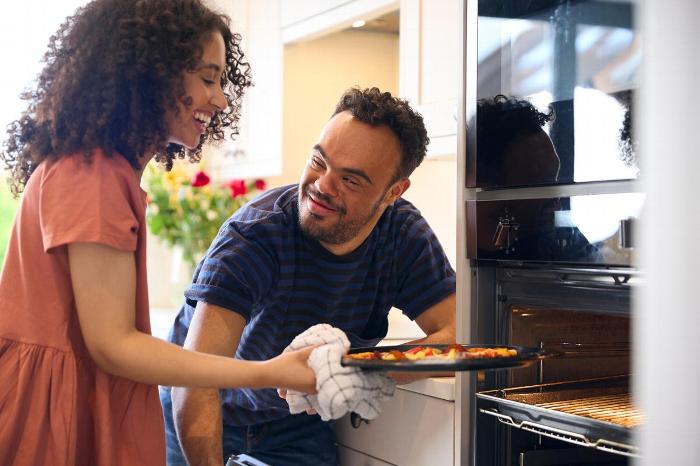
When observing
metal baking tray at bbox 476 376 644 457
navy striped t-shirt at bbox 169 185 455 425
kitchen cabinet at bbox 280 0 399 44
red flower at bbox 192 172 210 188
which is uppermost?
kitchen cabinet at bbox 280 0 399 44

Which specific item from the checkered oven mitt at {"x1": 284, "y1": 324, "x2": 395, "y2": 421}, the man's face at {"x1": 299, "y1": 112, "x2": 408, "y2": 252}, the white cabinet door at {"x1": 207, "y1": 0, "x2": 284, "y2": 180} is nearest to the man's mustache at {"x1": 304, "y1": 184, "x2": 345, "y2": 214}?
the man's face at {"x1": 299, "y1": 112, "x2": 408, "y2": 252}

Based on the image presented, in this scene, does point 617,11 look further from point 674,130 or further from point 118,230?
A: point 118,230

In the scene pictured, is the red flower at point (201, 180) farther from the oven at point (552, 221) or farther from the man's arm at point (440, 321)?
the oven at point (552, 221)

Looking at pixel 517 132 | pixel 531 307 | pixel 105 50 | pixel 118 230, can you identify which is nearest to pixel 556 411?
pixel 531 307

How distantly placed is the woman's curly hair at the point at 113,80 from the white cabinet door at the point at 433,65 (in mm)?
941

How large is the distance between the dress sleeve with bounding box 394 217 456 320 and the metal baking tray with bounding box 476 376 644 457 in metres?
0.36

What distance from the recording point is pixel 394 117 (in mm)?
1729

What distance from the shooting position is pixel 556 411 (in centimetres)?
128

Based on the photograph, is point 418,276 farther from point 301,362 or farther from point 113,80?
point 113,80

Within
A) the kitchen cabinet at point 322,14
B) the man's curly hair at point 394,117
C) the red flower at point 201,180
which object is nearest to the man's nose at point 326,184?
the man's curly hair at point 394,117

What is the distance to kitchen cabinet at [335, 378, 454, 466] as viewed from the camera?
58.2 inches

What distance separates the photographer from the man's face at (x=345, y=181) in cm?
163

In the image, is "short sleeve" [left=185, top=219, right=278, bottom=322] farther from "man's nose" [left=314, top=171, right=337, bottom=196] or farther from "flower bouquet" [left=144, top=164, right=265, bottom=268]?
"flower bouquet" [left=144, top=164, right=265, bottom=268]

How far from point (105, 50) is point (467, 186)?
59 centimetres
